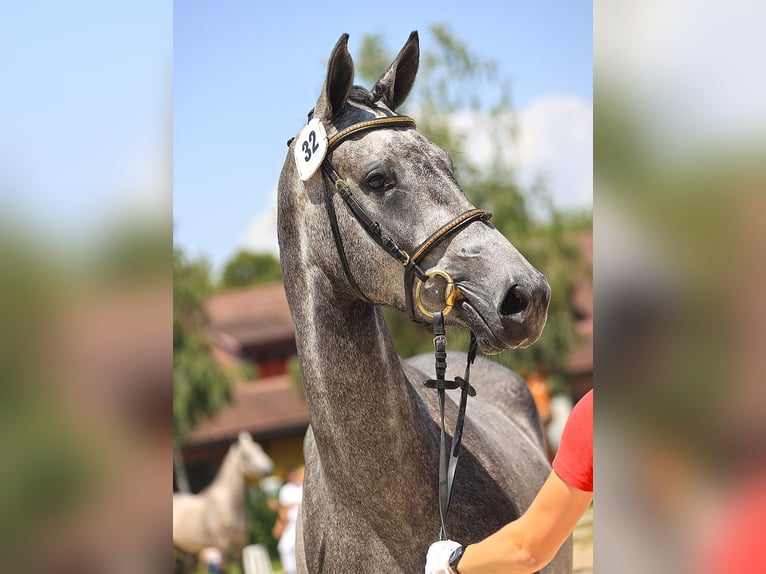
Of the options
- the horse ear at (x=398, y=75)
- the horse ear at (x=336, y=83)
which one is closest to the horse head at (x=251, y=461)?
the horse ear at (x=398, y=75)

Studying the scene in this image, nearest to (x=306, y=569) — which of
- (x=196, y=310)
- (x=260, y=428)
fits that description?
(x=196, y=310)

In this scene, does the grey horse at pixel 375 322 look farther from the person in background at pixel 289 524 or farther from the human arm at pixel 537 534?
the person in background at pixel 289 524

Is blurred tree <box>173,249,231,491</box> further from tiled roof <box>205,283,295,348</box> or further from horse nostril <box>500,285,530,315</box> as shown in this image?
horse nostril <box>500,285,530,315</box>

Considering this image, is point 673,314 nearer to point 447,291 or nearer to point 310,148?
point 447,291

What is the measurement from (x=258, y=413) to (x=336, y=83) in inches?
834

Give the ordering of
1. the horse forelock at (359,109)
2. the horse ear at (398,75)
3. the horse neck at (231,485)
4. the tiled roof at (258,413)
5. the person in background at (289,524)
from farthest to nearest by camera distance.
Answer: the tiled roof at (258,413) → the horse neck at (231,485) → the person in background at (289,524) → the horse ear at (398,75) → the horse forelock at (359,109)

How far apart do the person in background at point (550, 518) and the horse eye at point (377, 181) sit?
0.79 m

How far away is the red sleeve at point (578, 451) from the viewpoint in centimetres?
158

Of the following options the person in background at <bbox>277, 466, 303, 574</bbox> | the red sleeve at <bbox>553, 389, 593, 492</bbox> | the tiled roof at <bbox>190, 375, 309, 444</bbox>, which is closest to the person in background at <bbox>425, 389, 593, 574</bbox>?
the red sleeve at <bbox>553, 389, 593, 492</bbox>

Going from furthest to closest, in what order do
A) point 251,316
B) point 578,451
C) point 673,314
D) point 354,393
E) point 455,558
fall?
point 251,316 < point 354,393 < point 455,558 < point 578,451 < point 673,314

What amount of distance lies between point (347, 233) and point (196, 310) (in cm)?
1816

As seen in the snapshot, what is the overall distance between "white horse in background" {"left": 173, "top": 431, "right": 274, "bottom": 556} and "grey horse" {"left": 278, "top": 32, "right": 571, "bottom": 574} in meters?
8.40

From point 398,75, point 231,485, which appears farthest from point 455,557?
point 231,485

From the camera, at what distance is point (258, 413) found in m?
22.9
